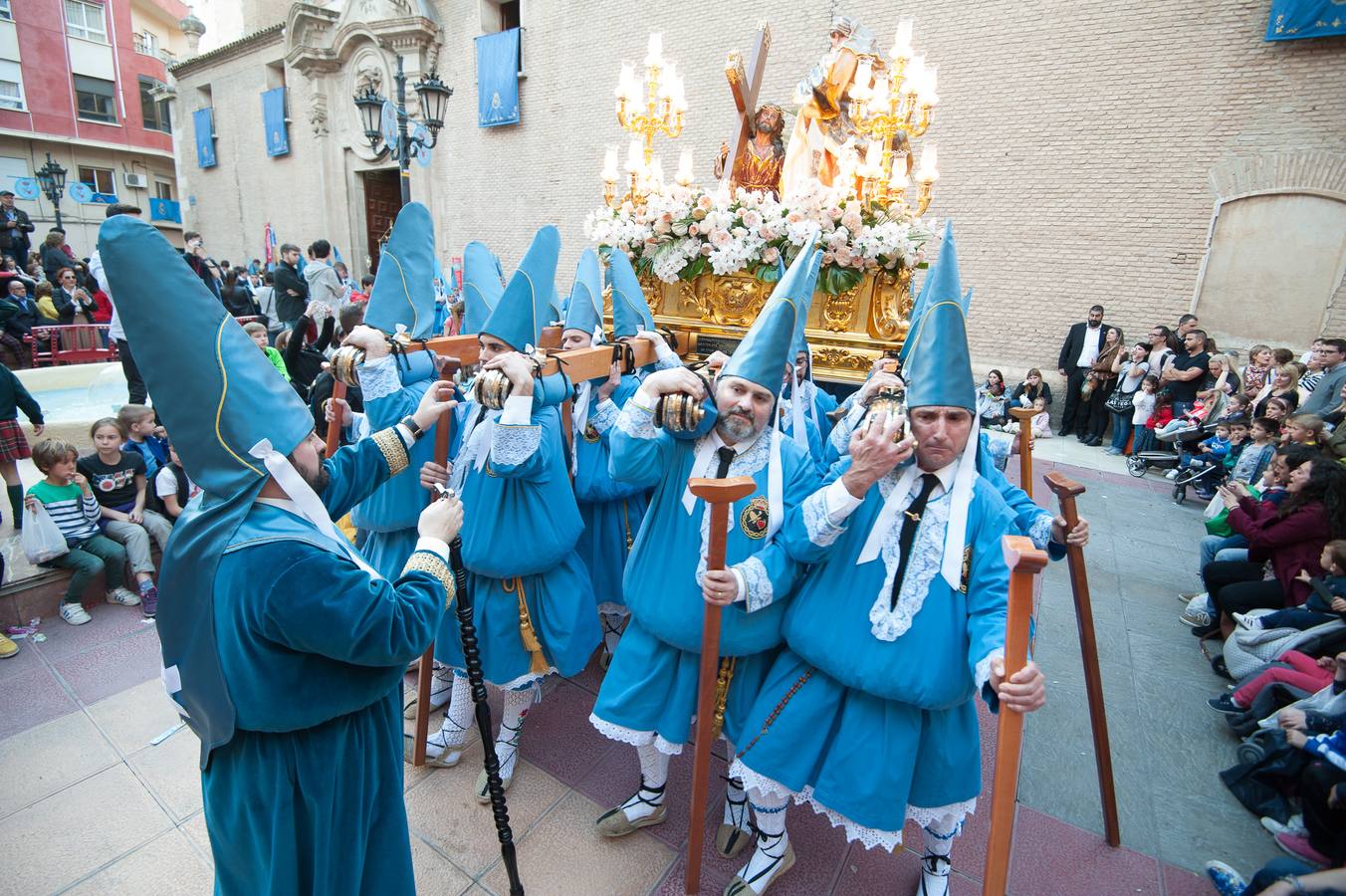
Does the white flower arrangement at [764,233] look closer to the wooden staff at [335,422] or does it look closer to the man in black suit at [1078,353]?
the wooden staff at [335,422]

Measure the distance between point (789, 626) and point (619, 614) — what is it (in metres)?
1.78

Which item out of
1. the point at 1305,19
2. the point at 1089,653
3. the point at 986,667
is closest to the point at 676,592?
the point at 986,667

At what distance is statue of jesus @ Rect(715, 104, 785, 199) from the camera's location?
5.61 metres

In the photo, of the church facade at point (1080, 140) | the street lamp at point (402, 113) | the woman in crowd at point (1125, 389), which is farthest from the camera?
the woman in crowd at point (1125, 389)

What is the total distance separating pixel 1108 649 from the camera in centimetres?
423

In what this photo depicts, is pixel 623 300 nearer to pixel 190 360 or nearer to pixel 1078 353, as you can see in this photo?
→ pixel 190 360

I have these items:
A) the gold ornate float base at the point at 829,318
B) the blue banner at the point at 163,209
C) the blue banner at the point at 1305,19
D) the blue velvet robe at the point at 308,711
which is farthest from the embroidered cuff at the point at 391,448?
the blue banner at the point at 163,209

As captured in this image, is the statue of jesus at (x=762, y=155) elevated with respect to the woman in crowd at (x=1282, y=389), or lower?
elevated

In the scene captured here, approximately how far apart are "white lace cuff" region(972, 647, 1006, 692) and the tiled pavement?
3.99 feet

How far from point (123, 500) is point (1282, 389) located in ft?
34.6

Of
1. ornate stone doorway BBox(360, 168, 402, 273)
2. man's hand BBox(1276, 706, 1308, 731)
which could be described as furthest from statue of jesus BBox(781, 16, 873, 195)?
ornate stone doorway BBox(360, 168, 402, 273)

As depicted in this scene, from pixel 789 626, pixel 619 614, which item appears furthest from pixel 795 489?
pixel 619 614

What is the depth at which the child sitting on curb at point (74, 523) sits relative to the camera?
157 inches

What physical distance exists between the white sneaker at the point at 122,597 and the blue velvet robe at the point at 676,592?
12.2ft
